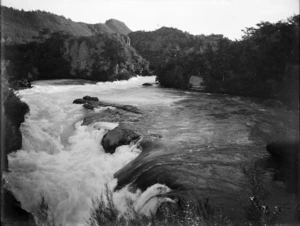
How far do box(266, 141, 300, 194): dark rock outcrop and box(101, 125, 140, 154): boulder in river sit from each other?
7090 mm

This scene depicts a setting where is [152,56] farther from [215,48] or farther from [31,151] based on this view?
[31,151]

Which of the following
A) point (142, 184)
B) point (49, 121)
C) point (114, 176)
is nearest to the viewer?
point (142, 184)

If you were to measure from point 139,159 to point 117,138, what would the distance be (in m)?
3.06

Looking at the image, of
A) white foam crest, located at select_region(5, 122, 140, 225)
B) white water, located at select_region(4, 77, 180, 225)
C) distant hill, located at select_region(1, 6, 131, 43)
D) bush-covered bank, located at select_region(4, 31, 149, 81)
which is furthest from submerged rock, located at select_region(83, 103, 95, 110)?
distant hill, located at select_region(1, 6, 131, 43)

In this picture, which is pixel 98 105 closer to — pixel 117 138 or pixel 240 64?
pixel 117 138

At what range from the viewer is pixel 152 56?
9944cm

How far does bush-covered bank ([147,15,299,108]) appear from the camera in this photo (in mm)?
21141

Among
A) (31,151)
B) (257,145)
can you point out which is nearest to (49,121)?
(31,151)

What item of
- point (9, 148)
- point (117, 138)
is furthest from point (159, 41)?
point (9, 148)

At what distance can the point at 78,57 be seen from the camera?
201ft

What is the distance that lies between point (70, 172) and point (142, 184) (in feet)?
13.8

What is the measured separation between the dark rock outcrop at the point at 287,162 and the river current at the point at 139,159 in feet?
1.54

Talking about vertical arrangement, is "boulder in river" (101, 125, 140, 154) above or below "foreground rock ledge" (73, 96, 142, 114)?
below

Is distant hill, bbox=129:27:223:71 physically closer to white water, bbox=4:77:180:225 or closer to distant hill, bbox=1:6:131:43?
distant hill, bbox=1:6:131:43
